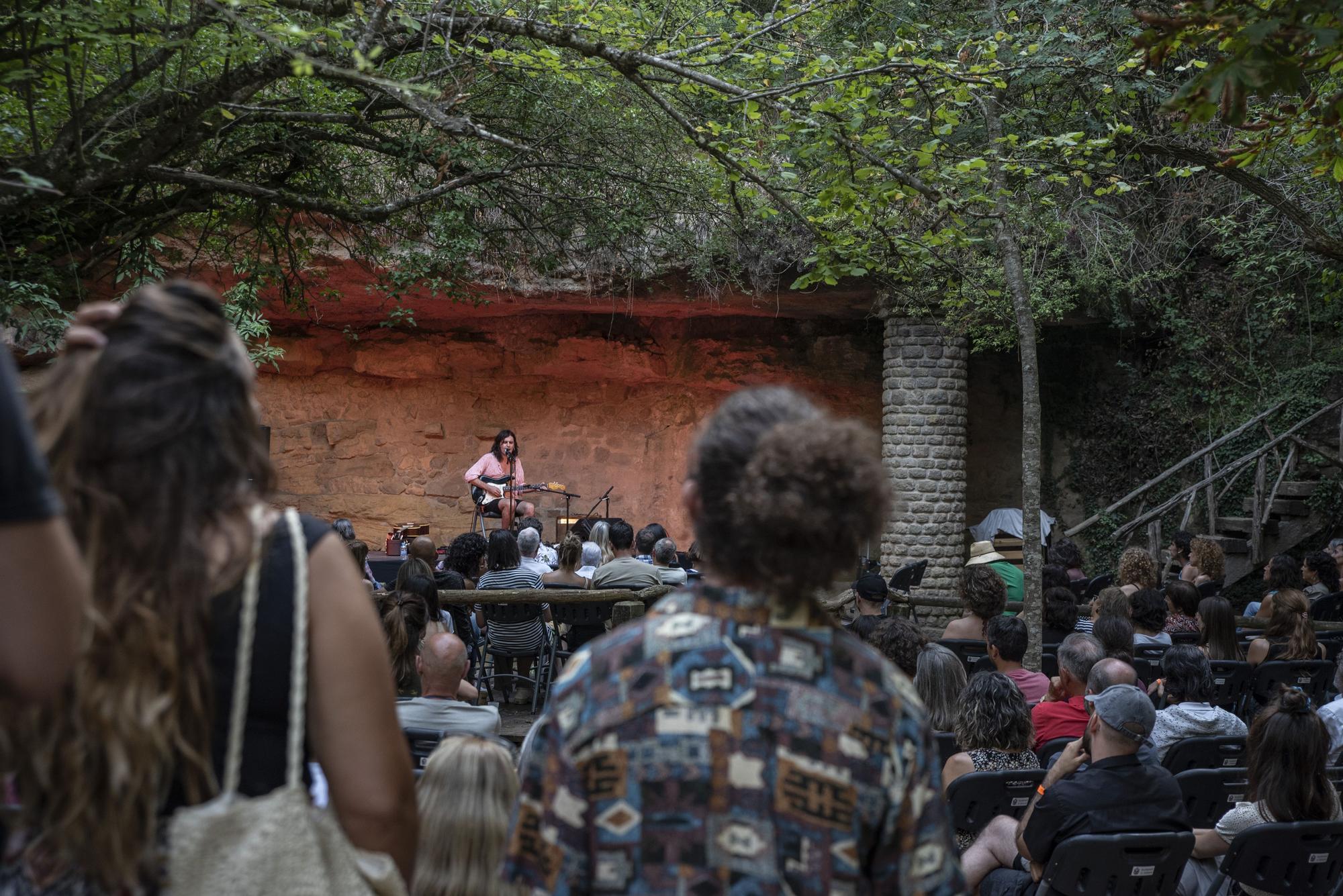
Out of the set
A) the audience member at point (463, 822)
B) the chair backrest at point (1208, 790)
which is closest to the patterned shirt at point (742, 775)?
the audience member at point (463, 822)

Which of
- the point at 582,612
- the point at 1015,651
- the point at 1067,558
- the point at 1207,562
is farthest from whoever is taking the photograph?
the point at 1067,558

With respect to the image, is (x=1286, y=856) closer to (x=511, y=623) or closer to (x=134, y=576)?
(x=134, y=576)

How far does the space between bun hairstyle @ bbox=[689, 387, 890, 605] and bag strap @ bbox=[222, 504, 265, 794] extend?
56 cm

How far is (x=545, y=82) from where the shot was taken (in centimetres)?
747

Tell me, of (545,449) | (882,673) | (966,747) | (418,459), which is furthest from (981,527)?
(882,673)

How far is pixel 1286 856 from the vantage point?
3129mm

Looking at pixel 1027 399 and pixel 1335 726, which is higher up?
pixel 1027 399

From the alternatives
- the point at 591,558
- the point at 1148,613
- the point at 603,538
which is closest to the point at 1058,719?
the point at 1148,613

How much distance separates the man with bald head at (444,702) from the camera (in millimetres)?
3727

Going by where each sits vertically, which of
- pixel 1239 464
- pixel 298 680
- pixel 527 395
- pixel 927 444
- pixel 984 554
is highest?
pixel 527 395

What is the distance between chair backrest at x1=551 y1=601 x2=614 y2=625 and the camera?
6.72 metres

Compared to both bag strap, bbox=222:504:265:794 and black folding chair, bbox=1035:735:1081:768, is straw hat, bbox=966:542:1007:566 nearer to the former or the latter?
black folding chair, bbox=1035:735:1081:768

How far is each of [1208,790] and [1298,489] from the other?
9.54 m

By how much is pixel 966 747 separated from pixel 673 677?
2.67 metres
